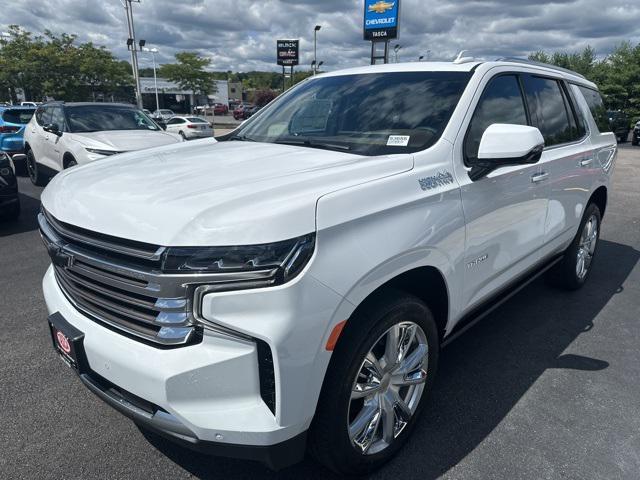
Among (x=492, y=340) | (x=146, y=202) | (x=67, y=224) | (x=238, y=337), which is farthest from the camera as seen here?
(x=492, y=340)

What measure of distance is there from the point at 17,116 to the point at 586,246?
1340 cm

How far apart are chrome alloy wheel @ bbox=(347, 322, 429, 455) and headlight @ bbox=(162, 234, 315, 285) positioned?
65cm

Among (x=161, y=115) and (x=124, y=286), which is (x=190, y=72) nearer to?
(x=161, y=115)

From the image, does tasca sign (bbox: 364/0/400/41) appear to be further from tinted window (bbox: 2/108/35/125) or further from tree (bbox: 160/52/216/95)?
tree (bbox: 160/52/216/95)

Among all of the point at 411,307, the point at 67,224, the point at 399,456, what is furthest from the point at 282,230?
the point at 399,456

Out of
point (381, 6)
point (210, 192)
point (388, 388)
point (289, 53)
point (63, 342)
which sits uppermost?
point (381, 6)

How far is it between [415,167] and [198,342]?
129 cm

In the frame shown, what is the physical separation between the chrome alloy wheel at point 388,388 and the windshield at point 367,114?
0.98 metres

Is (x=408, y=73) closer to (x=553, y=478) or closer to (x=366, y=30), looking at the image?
(x=553, y=478)

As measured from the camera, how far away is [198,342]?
1665mm

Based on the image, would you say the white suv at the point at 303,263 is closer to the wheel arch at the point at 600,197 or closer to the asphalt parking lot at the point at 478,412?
the asphalt parking lot at the point at 478,412

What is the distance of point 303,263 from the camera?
5.43 feet

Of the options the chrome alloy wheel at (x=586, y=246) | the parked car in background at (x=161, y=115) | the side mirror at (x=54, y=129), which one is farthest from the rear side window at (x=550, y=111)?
the parked car in background at (x=161, y=115)

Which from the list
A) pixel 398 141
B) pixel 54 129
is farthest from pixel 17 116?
pixel 398 141
